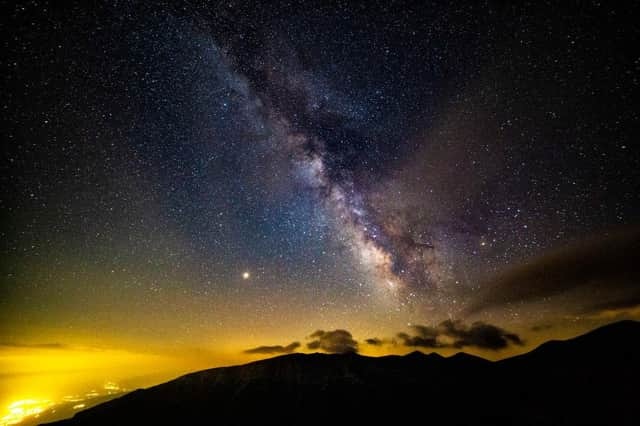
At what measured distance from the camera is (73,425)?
112m

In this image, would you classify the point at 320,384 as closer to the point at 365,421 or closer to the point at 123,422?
the point at 365,421

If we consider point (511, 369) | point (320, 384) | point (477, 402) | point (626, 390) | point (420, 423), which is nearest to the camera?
point (626, 390)

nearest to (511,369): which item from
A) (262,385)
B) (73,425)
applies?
(262,385)

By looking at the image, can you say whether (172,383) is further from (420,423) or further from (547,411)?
(547,411)

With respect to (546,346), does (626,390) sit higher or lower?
lower

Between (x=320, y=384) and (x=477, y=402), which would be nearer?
(x=477, y=402)

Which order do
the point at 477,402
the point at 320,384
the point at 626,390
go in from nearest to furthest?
the point at 626,390 < the point at 477,402 < the point at 320,384

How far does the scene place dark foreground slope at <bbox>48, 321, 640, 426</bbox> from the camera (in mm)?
84125

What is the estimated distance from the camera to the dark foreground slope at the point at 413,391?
84.1 metres

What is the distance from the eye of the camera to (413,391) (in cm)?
12156

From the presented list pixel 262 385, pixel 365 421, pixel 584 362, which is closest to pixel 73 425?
pixel 262 385

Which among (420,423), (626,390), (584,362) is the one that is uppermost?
(584,362)

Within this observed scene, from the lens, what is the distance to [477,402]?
4151 inches

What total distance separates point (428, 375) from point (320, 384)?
159 ft
